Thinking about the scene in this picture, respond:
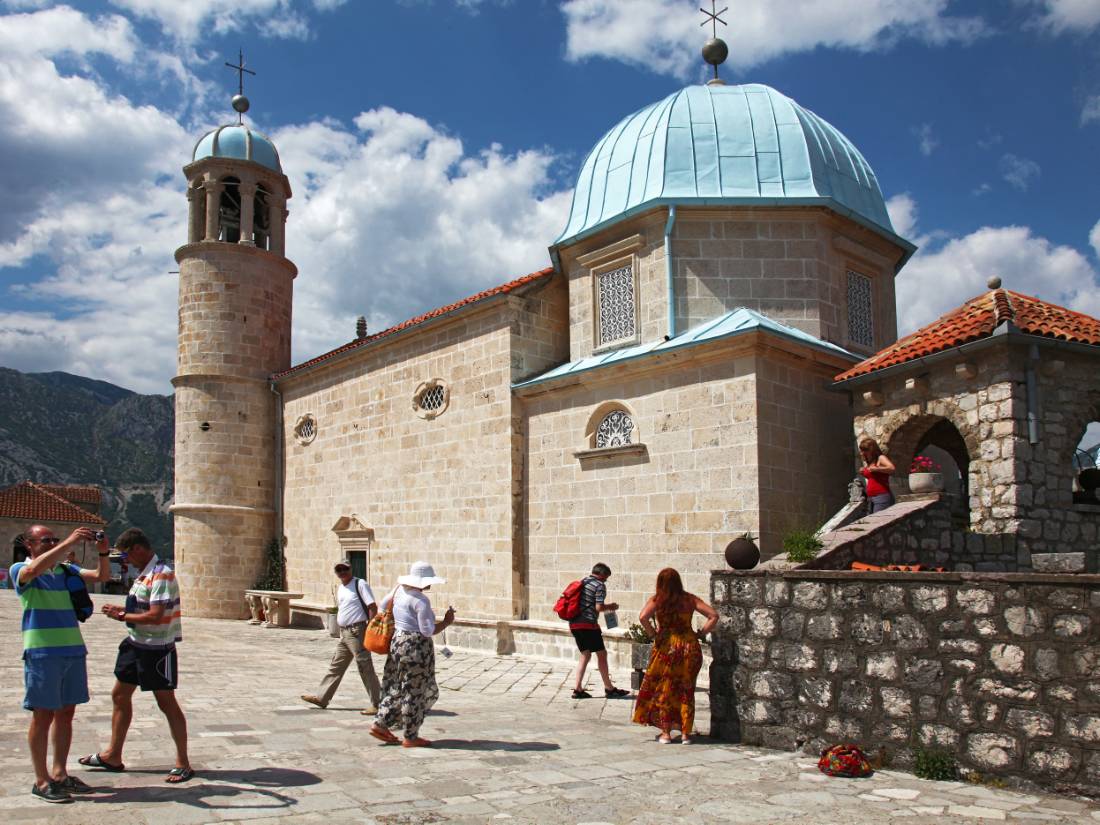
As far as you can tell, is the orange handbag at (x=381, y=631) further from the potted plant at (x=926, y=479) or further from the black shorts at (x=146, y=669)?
the potted plant at (x=926, y=479)

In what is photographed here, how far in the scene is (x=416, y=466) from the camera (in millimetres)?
16938

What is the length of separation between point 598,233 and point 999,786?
10.8 meters

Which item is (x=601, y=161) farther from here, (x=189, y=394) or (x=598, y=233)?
(x=189, y=394)

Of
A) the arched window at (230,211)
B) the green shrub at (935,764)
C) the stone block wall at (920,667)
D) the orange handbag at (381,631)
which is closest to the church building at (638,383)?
the stone block wall at (920,667)

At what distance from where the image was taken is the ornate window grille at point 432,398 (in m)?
16.7

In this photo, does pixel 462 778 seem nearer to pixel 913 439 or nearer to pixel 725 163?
pixel 913 439

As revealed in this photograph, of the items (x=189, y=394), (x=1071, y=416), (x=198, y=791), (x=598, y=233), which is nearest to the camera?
(x=198, y=791)

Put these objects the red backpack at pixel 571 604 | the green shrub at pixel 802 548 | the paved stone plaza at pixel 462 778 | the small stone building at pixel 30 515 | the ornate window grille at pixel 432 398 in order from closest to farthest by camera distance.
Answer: the paved stone plaza at pixel 462 778 < the green shrub at pixel 802 548 < the red backpack at pixel 571 604 < the ornate window grille at pixel 432 398 < the small stone building at pixel 30 515

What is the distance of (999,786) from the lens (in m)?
5.65

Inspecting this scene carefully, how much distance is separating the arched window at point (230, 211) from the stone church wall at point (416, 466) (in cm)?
492

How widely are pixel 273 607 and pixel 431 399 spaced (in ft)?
22.2

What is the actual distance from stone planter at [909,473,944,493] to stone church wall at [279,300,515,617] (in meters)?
6.83

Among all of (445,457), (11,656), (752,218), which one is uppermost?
(752,218)

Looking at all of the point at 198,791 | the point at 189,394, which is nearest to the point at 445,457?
the point at 189,394
